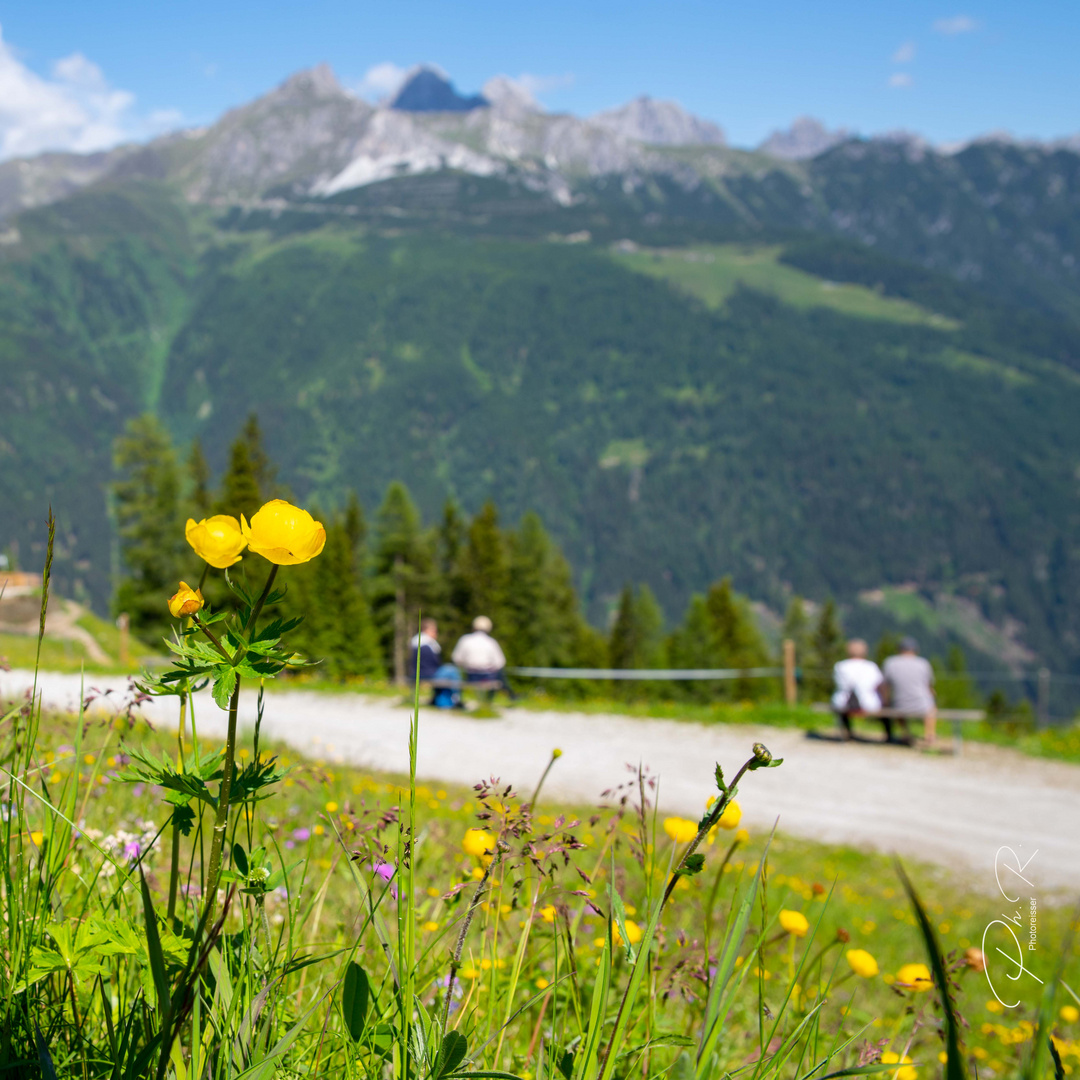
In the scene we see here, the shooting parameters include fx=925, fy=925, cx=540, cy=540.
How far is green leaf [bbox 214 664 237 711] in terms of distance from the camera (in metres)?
1.09

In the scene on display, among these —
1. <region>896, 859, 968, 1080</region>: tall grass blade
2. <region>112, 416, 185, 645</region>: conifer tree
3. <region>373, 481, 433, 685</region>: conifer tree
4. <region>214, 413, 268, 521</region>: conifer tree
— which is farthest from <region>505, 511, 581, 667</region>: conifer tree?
<region>896, 859, 968, 1080</region>: tall grass blade

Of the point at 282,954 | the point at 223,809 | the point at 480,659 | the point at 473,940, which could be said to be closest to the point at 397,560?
the point at 480,659

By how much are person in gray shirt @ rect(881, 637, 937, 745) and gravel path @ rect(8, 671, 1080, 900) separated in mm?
516

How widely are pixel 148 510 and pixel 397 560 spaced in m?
14.4

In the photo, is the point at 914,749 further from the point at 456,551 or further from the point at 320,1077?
Result: the point at 456,551

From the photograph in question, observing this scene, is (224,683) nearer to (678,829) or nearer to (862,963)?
(678,829)

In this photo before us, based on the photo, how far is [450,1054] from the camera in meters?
1.20

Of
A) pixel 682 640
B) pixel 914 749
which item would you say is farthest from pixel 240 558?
pixel 682 640

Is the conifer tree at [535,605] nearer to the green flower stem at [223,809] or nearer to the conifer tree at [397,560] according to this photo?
the conifer tree at [397,560]

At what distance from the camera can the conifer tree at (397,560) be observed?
2120 inches

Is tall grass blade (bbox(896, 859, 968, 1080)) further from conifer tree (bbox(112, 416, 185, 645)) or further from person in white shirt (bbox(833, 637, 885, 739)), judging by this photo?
conifer tree (bbox(112, 416, 185, 645))

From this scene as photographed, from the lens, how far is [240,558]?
46.1 inches

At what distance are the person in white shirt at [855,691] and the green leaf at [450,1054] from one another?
13409mm

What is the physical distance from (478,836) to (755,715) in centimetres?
1503
